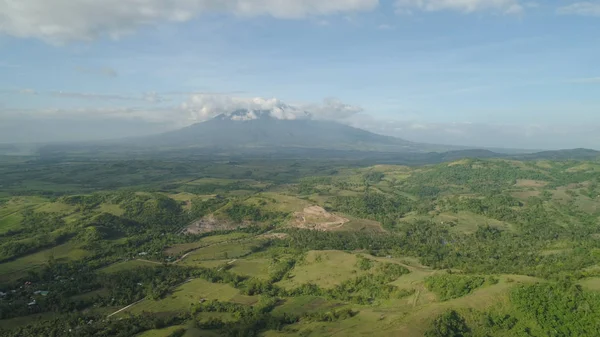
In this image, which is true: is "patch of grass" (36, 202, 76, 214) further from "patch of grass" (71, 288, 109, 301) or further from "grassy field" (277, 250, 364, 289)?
"grassy field" (277, 250, 364, 289)

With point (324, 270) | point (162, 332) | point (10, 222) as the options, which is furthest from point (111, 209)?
point (162, 332)

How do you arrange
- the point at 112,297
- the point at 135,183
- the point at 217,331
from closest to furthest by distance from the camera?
the point at 217,331
the point at 112,297
the point at 135,183

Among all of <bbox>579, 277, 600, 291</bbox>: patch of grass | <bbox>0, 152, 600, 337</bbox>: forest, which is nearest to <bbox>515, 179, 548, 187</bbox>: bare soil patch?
<bbox>0, 152, 600, 337</bbox>: forest

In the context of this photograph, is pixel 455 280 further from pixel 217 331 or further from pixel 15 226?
pixel 15 226

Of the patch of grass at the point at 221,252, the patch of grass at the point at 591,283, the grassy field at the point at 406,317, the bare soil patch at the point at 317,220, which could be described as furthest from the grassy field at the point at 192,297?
the patch of grass at the point at 591,283

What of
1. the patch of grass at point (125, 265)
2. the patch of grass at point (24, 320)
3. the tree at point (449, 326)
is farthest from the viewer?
the patch of grass at point (125, 265)

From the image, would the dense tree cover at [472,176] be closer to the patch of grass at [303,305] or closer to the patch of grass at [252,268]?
the patch of grass at [252,268]

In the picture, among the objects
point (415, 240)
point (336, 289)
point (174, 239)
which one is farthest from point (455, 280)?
point (174, 239)
